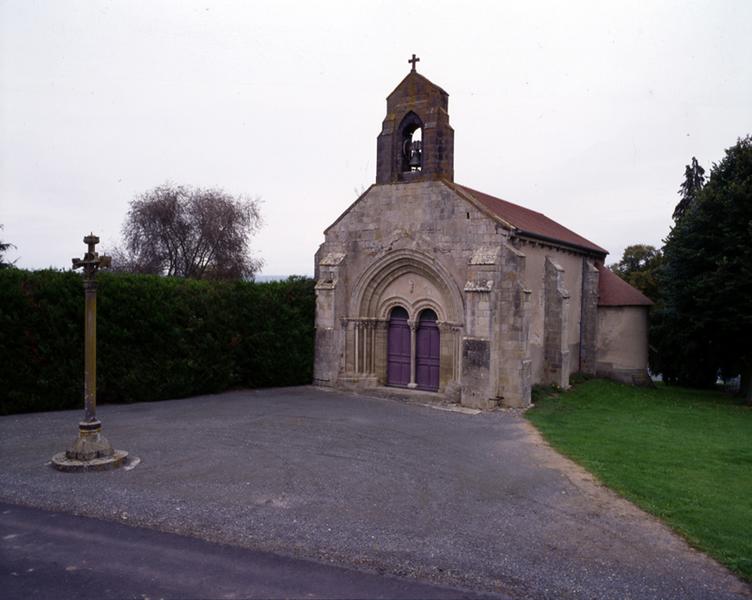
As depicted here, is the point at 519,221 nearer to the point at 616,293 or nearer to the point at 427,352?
the point at 427,352

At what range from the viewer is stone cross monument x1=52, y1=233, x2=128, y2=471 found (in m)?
9.77

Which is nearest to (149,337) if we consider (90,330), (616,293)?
(90,330)

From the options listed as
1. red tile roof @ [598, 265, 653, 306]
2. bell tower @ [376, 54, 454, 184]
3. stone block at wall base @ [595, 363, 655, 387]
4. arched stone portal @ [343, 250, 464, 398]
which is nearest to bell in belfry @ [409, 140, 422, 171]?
bell tower @ [376, 54, 454, 184]

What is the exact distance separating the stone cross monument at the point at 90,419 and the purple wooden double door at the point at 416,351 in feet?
34.8

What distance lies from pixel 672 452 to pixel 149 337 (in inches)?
531

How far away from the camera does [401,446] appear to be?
1187 cm

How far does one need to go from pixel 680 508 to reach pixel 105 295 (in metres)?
14.1

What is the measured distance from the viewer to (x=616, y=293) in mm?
23797

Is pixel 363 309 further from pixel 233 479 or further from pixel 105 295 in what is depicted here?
pixel 233 479

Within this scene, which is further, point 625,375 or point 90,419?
point 625,375

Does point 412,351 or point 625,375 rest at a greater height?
point 412,351

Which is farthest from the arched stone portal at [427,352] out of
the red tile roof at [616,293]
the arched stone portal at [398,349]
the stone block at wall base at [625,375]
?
the red tile roof at [616,293]

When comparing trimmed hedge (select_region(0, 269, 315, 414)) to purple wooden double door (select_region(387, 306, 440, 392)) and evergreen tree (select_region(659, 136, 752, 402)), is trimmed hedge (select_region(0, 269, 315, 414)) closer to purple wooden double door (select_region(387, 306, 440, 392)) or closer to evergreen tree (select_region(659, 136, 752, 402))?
purple wooden double door (select_region(387, 306, 440, 392))

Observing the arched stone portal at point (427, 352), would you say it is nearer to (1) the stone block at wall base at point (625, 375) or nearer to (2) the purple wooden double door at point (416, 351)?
(2) the purple wooden double door at point (416, 351)
